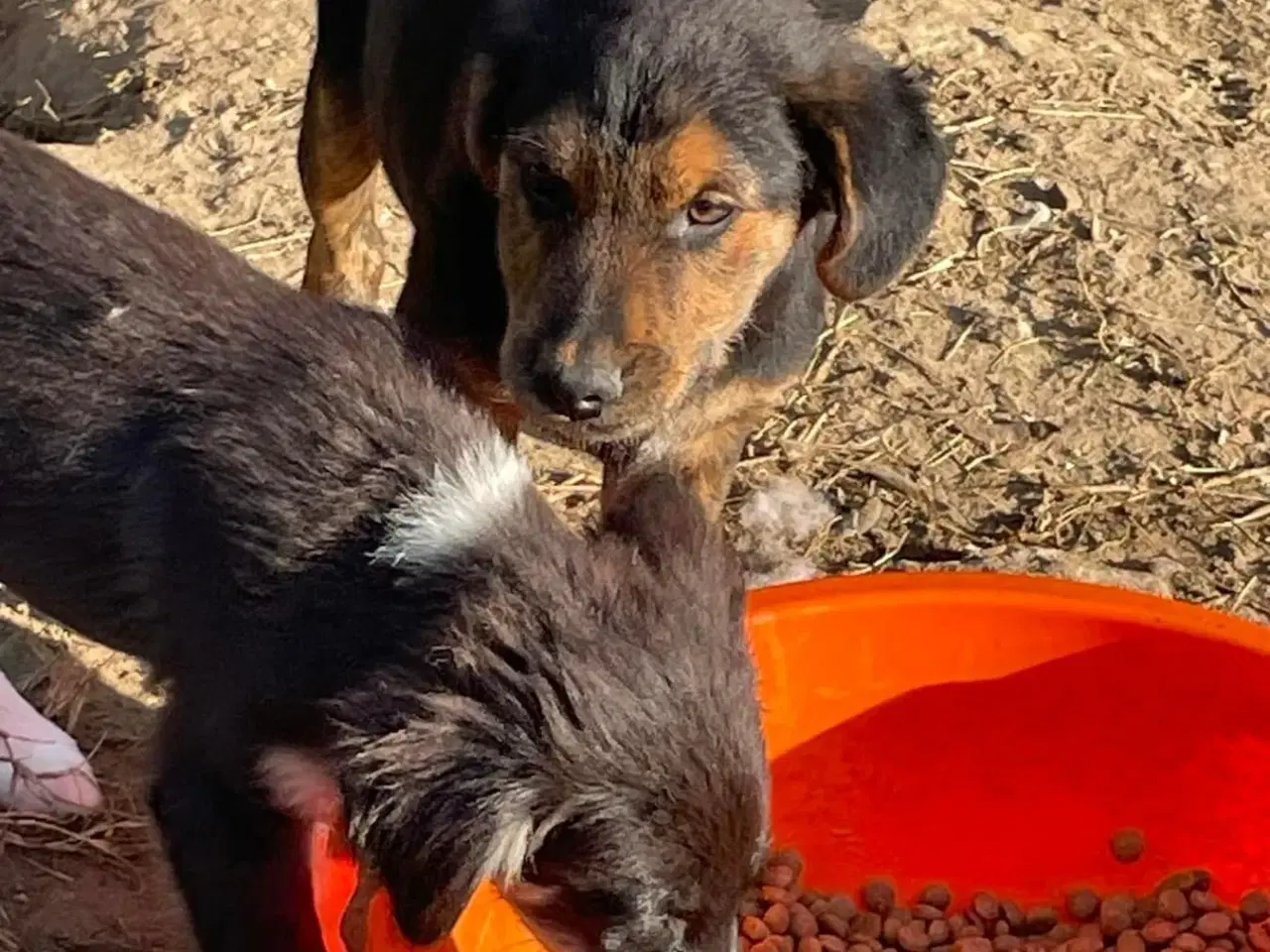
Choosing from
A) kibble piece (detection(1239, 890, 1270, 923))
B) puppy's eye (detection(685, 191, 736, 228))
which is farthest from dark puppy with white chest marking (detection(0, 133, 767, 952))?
kibble piece (detection(1239, 890, 1270, 923))

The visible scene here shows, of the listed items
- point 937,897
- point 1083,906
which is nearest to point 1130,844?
point 1083,906

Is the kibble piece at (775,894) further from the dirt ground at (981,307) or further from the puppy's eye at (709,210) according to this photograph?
the puppy's eye at (709,210)

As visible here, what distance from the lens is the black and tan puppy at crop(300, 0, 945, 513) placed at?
3.78 meters

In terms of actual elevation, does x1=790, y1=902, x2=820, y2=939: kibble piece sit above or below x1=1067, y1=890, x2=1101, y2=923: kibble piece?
above

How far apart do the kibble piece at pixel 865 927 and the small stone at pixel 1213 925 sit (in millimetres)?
633

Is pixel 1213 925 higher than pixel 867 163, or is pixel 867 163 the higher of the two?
pixel 867 163

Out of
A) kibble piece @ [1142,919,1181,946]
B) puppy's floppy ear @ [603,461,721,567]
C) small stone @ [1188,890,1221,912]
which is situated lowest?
kibble piece @ [1142,919,1181,946]

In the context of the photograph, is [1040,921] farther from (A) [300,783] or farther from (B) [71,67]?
(B) [71,67]

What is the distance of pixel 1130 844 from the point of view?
424 cm

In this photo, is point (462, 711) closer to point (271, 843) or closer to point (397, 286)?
point (271, 843)

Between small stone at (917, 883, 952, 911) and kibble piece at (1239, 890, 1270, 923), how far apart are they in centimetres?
59

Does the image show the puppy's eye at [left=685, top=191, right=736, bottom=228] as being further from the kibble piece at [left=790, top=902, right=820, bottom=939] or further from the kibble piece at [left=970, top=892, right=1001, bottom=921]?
the kibble piece at [left=970, top=892, right=1001, bottom=921]

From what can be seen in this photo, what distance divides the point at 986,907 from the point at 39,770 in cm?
197

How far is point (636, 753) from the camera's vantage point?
2809 millimetres
